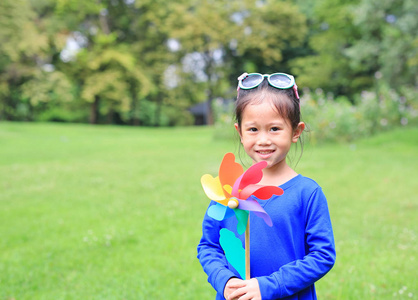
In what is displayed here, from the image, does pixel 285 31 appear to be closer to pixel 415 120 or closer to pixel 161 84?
pixel 161 84

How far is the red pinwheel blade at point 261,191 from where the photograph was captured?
148cm

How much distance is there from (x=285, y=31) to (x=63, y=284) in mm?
26438

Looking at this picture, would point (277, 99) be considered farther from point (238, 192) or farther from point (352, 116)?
point (352, 116)

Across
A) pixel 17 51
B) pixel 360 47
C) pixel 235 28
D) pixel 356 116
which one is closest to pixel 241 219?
pixel 356 116

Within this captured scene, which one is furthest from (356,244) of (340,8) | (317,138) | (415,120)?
(340,8)

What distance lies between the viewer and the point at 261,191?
1.49 meters

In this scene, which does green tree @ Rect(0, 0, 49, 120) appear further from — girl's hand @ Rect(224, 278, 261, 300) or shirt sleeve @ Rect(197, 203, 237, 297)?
girl's hand @ Rect(224, 278, 261, 300)

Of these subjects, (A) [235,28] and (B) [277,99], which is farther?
(A) [235,28]

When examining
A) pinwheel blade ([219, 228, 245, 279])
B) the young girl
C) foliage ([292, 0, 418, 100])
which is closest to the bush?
foliage ([292, 0, 418, 100])

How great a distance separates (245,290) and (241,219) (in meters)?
0.26

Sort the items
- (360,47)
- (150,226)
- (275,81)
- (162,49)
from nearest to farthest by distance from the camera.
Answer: (275,81), (150,226), (360,47), (162,49)

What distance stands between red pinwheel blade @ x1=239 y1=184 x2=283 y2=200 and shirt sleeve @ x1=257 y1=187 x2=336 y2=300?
0.56 ft

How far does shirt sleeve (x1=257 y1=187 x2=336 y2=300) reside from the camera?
4.98 feet

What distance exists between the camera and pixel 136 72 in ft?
90.4
